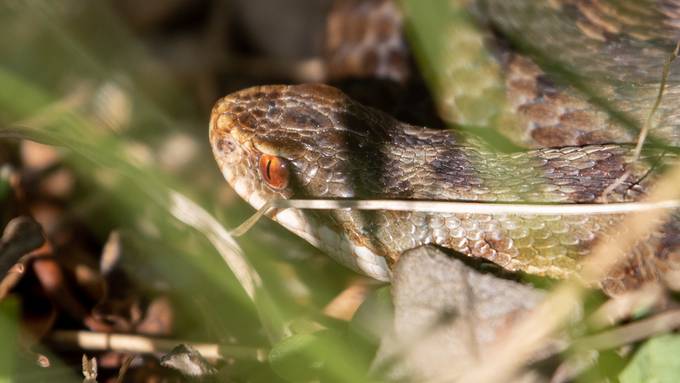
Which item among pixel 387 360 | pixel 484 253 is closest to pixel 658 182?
pixel 484 253

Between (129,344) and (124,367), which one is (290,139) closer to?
(129,344)

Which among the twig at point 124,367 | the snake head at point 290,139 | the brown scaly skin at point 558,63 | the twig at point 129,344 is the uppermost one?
the brown scaly skin at point 558,63

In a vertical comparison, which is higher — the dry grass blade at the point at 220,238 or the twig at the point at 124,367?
the dry grass blade at the point at 220,238

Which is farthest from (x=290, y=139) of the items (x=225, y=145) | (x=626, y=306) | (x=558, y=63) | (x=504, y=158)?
(x=626, y=306)

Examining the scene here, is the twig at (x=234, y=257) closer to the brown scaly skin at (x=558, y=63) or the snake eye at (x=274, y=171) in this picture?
the snake eye at (x=274, y=171)

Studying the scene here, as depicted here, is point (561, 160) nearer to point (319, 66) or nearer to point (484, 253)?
point (484, 253)

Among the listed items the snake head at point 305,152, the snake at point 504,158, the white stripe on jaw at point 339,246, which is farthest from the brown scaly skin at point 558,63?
the white stripe on jaw at point 339,246

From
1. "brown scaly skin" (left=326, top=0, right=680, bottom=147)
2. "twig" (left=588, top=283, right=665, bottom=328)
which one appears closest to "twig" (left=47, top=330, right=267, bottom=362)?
"twig" (left=588, top=283, right=665, bottom=328)

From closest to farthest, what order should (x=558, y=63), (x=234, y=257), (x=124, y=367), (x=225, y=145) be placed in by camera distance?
(x=124, y=367) < (x=234, y=257) < (x=225, y=145) < (x=558, y=63)
